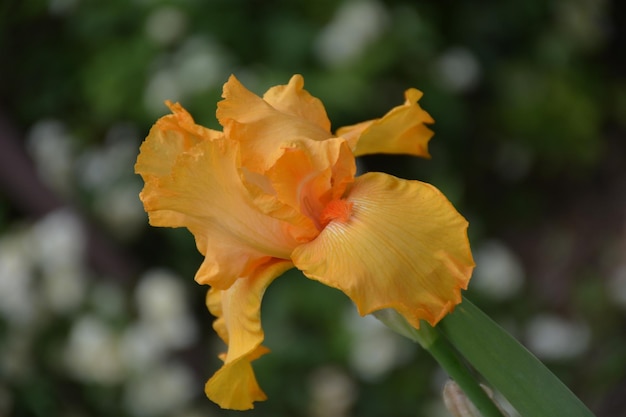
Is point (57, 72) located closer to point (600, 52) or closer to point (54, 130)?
point (54, 130)

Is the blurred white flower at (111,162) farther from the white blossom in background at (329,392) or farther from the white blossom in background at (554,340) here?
the white blossom in background at (554,340)

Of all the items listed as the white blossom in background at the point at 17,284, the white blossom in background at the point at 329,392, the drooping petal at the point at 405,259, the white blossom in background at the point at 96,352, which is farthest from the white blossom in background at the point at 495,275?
the drooping petal at the point at 405,259

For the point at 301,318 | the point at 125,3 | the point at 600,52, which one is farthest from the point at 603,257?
the point at 125,3

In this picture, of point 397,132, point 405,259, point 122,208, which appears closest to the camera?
point 405,259

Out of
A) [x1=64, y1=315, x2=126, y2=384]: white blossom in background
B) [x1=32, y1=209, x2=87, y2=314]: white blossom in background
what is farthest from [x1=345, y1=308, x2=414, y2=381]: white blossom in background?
[x1=32, y1=209, x2=87, y2=314]: white blossom in background

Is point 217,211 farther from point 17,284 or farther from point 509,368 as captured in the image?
point 17,284

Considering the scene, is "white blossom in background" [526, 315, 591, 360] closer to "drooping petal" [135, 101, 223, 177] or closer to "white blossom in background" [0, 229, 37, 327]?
"white blossom in background" [0, 229, 37, 327]

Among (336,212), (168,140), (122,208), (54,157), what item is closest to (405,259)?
(336,212)
